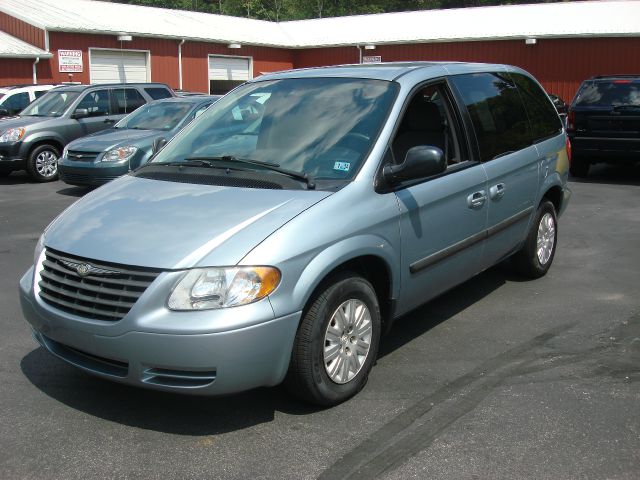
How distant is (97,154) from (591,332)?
840 cm

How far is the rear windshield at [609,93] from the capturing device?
40.4ft

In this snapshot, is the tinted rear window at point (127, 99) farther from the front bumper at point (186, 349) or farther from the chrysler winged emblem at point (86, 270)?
the front bumper at point (186, 349)

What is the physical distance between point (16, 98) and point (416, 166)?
580 inches

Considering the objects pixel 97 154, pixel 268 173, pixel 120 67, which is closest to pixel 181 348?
pixel 268 173

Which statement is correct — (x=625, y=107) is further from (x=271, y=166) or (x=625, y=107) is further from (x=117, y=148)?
(x=271, y=166)

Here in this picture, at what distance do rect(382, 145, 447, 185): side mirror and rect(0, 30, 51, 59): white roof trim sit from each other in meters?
22.0

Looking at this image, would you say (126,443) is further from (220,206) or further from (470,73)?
(470,73)

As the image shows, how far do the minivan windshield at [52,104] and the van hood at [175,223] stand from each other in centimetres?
1095

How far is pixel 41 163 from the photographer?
13836mm

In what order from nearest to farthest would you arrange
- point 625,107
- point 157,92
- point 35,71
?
1. point 625,107
2. point 157,92
3. point 35,71

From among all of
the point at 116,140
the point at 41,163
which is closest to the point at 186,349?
the point at 116,140

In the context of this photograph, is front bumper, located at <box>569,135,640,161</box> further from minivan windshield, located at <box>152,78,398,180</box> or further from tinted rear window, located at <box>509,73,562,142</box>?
minivan windshield, located at <box>152,78,398,180</box>

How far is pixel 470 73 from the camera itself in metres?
5.53

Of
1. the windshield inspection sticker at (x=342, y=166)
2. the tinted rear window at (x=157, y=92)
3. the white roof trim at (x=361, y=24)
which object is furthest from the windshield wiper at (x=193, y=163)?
the white roof trim at (x=361, y=24)
